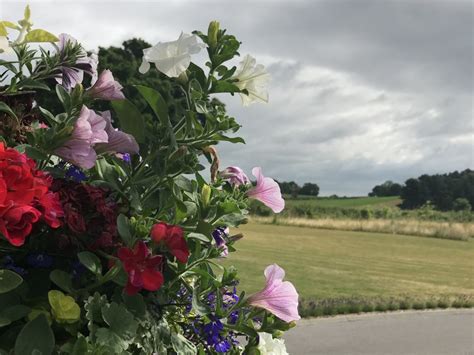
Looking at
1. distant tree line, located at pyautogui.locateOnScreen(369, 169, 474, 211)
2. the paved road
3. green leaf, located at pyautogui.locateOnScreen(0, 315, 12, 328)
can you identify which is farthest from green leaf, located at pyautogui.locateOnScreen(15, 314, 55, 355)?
distant tree line, located at pyautogui.locateOnScreen(369, 169, 474, 211)

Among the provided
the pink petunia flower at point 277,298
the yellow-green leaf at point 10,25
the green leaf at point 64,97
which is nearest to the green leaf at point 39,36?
the yellow-green leaf at point 10,25

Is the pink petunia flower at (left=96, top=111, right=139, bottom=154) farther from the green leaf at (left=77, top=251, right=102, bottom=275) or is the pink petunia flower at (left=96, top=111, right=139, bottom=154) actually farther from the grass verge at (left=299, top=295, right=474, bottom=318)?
the grass verge at (left=299, top=295, right=474, bottom=318)

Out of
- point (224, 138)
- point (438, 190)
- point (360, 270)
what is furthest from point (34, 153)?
point (438, 190)

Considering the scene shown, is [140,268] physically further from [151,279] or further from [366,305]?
[366,305]

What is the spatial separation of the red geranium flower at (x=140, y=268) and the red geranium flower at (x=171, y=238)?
34 millimetres

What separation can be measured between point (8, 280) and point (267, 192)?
0.76 m

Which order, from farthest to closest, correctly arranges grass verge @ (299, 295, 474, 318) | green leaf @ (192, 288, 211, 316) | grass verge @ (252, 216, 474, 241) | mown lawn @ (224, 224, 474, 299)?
1. grass verge @ (252, 216, 474, 241)
2. mown lawn @ (224, 224, 474, 299)
3. grass verge @ (299, 295, 474, 318)
4. green leaf @ (192, 288, 211, 316)

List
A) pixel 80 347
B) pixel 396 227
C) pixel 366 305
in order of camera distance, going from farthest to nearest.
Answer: pixel 396 227, pixel 366 305, pixel 80 347

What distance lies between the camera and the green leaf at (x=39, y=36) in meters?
1.68

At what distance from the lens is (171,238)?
1.25m

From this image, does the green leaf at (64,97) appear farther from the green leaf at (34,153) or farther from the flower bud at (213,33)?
the flower bud at (213,33)

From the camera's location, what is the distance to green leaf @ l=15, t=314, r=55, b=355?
115cm

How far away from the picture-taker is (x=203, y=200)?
1.37 m

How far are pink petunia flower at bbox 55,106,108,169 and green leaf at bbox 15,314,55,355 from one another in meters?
0.35
